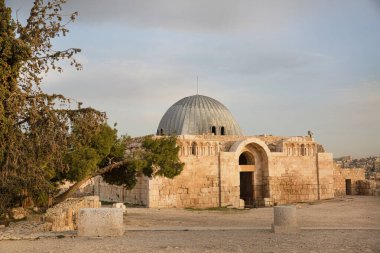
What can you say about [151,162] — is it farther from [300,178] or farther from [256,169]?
[300,178]

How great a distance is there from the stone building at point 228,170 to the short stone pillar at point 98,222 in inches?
444

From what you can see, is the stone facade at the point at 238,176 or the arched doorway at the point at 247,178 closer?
the stone facade at the point at 238,176

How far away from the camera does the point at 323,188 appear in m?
27.0

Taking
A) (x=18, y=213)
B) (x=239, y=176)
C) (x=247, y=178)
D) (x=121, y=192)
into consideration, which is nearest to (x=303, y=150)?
(x=247, y=178)

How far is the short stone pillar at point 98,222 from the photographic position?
1000 cm

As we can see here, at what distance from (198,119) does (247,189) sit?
628cm

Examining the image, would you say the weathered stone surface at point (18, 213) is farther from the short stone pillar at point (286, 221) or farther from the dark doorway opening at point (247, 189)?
the dark doorway opening at point (247, 189)

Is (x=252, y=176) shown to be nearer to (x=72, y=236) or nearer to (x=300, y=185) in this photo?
(x=300, y=185)

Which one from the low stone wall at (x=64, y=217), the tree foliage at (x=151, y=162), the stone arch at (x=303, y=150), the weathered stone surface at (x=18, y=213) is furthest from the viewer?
the stone arch at (x=303, y=150)

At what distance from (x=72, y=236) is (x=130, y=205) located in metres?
13.2

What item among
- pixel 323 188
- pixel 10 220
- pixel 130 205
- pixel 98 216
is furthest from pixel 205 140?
pixel 98 216

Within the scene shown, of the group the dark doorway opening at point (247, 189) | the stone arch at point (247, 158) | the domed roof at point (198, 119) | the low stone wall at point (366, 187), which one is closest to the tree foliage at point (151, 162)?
the stone arch at point (247, 158)

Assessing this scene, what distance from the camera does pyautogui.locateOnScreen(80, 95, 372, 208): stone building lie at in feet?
75.6

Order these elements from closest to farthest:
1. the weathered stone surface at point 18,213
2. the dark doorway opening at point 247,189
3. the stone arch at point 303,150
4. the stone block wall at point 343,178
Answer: the weathered stone surface at point 18,213 → the dark doorway opening at point 247,189 → the stone arch at point 303,150 → the stone block wall at point 343,178
